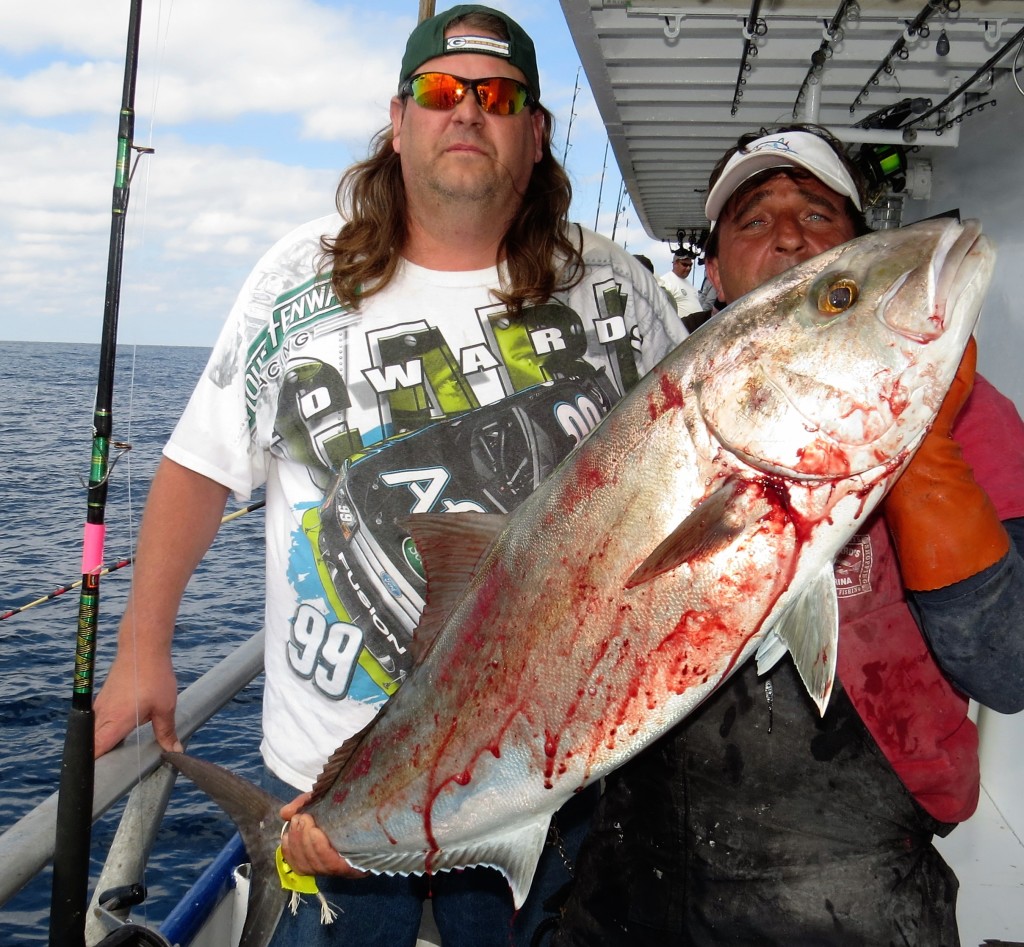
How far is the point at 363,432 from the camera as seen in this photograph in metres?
2.57

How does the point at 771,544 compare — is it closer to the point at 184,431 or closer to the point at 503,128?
the point at 503,128

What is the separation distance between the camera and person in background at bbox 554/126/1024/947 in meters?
1.80

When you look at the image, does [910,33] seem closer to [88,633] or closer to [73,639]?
[88,633]

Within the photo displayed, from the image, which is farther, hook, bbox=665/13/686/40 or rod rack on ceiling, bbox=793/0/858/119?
hook, bbox=665/13/686/40

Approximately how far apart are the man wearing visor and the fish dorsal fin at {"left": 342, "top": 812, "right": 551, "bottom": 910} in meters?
Result: 0.54

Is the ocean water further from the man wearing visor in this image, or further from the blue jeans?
the blue jeans

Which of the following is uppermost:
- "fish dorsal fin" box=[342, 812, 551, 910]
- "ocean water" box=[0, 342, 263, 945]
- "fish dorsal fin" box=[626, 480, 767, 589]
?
"fish dorsal fin" box=[626, 480, 767, 589]

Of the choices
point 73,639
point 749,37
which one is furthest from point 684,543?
point 73,639

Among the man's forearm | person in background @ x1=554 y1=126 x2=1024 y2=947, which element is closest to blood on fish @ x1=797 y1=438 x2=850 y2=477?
person in background @ x1=554 y1=126 x2=1024 y2=947

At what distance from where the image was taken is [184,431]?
2.63 meters

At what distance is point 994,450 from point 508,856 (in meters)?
1.37

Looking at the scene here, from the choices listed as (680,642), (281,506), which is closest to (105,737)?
(281,506)

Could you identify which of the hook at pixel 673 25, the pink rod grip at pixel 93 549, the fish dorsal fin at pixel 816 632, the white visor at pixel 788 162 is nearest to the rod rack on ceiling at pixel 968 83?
the hook at pixel 673 25

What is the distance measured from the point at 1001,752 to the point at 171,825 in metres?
6.97
